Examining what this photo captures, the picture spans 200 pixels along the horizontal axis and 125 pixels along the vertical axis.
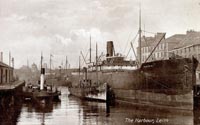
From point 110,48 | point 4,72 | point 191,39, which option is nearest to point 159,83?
point 4,72

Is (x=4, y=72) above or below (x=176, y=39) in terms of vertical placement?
below

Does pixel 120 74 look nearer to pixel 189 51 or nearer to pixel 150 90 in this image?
pixel 150 90

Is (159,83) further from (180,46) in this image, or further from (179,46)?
(179,46)

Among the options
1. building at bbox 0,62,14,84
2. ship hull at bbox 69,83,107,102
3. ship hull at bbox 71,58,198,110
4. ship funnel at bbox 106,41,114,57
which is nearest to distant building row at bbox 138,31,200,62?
ship funnel at bbox 106,41,114,57

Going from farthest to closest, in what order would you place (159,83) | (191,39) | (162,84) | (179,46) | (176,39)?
(176,39) → (179,46) → (191,39) → (159,83) → (162,84)

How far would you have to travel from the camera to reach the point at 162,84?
27.8m

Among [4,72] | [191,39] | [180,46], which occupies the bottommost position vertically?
[4,72]

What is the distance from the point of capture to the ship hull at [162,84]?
25.9 meters

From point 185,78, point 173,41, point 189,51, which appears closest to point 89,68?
point 189,51

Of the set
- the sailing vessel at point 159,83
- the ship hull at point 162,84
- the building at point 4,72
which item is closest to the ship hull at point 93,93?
the sailing vessel at point 159,83

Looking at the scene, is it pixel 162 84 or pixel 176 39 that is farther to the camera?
pixel 176 39

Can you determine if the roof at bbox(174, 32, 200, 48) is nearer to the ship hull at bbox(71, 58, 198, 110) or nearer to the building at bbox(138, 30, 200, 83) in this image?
the building at bbox(138, 30, 200, 83)

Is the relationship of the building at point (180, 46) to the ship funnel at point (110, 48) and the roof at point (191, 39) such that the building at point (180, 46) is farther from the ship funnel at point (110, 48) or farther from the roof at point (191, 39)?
the ship funnel at point (110, 48)

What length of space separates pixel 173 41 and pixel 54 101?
113 ft
